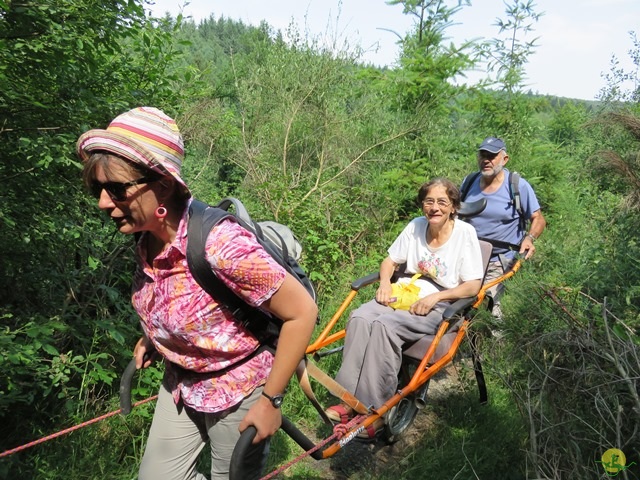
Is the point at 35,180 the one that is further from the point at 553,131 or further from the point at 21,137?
the point at 553,131

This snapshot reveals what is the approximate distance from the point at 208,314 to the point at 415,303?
2.33 metres

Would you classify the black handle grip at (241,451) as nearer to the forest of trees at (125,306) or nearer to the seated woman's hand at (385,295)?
the forest of trees at (125,306)

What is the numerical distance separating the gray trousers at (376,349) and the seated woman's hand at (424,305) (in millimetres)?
54

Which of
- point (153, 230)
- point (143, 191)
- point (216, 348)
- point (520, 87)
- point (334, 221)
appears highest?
point (520, 87)

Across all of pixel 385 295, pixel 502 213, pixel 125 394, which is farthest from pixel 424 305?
pixel 125 394

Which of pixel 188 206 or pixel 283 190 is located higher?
pixel 188 206

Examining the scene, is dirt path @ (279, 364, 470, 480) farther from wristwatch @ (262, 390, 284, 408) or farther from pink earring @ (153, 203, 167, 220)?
pink earring @ (153, 203, 167, 220)

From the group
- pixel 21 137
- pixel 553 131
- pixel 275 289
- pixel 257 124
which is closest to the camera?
pixel 275 289

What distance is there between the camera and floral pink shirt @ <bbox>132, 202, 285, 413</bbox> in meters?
1.67

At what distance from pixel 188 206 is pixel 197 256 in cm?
23

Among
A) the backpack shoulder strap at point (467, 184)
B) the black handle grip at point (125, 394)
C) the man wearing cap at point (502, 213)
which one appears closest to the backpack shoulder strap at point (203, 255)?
the black handle grip at point (125, 394)

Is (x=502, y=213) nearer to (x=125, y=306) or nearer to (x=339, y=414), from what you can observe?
(x=339, y=414)

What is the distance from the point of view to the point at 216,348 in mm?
1813

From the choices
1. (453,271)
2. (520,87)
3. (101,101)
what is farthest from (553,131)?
(101,101)
